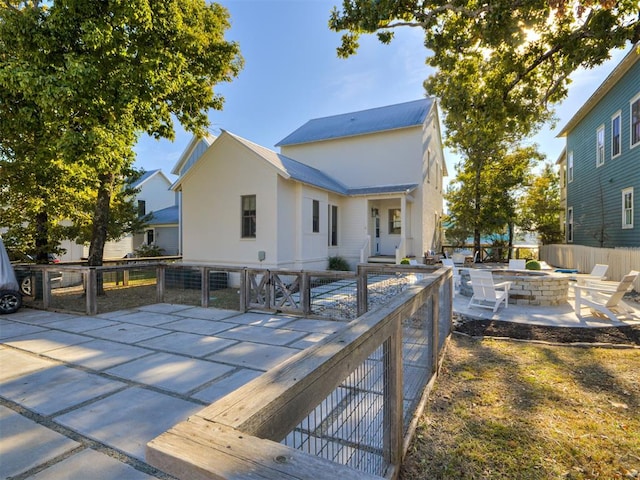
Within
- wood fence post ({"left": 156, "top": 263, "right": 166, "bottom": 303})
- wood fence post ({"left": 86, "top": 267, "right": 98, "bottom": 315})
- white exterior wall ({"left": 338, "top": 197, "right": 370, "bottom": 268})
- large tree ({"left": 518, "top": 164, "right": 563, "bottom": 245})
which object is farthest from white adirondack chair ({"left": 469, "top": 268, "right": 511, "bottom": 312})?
large tree ({"left": 518, "top": 164, "right": 563, "bottom": 245})

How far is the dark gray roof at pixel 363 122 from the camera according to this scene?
17.0 meters

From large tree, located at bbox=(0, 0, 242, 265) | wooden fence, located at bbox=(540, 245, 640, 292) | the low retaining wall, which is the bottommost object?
the low retaining wall

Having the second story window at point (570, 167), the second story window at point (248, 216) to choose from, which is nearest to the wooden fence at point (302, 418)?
the second story window at point (248, 216)

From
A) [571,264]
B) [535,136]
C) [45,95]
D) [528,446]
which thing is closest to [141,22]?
[45,95]

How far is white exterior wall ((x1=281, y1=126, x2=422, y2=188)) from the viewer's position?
16.4m

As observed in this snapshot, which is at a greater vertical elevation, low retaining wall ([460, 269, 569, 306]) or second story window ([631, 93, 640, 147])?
second story window ([631, 93, 640, 147])

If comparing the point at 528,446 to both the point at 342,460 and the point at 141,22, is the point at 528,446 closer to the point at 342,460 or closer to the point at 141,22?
the point at 342,460

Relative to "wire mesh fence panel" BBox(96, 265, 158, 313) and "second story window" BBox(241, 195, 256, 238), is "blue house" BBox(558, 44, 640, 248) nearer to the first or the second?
"second story window" BBox(241, 195, 256, 238)

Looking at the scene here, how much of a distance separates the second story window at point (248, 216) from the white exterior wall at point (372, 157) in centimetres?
670

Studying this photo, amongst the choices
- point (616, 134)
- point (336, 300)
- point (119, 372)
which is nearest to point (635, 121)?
point (616, 134)

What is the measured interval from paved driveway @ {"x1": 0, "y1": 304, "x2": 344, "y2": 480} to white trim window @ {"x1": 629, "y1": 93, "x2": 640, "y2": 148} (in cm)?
1326

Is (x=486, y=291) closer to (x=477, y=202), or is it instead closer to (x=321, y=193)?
(x=321, y=193)

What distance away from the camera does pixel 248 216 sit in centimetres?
1234

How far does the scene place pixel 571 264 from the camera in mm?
15906
